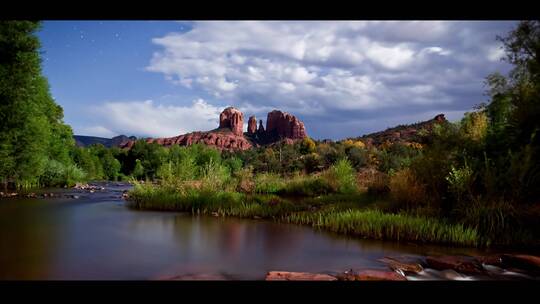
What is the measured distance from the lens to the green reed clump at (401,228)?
5.47 meters

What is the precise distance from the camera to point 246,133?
132ft

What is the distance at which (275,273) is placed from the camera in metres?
3.76

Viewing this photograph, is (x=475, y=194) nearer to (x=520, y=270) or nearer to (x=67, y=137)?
(x=520, y=270)

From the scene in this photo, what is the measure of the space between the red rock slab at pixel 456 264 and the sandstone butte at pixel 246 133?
3021cm

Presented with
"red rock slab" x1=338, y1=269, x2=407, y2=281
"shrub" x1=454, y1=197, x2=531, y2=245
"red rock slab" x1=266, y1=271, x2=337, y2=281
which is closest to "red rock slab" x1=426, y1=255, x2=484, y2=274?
"red rock slab" x1=338, y1=269, x2=407, y2=281

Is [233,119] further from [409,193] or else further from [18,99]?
[409,193]

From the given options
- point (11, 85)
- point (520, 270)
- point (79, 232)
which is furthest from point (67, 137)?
point (520, 270)

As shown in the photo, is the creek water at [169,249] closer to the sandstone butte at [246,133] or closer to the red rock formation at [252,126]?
the sandstone butte at [246,133]

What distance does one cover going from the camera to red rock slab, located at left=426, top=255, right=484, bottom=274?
13.4ft

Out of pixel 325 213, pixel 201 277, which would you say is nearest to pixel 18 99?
pixel 325 213

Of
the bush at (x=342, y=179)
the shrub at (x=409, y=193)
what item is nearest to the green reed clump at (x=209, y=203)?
the shrub at (x=409, y=193)

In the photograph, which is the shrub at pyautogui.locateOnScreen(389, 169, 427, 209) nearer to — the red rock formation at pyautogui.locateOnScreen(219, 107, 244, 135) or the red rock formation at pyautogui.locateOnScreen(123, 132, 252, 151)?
the red rock formation at pyautogui.locateOnScreen(219, 107, 244, 135)

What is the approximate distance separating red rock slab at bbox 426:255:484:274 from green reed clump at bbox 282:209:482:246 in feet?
3.74

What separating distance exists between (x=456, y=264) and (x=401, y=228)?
5.33ft
